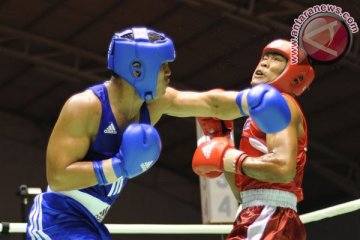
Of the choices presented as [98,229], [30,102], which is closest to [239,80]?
[30,102]

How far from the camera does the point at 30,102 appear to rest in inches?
504

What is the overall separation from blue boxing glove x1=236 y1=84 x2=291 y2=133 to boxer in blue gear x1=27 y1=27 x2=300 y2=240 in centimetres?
29

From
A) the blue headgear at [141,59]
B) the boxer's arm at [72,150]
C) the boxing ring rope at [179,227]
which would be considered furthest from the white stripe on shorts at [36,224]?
the boxing ring rope at [179,227]

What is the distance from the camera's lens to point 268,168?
7.91 ft

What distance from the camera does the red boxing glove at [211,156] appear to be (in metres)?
2.52

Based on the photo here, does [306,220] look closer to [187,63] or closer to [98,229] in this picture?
[98,229]

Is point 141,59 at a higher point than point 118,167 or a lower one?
higher

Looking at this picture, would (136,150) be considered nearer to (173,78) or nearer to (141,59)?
(141,59)

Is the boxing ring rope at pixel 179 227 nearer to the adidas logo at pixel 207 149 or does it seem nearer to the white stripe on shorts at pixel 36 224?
the adidas logo at pixel 207 149

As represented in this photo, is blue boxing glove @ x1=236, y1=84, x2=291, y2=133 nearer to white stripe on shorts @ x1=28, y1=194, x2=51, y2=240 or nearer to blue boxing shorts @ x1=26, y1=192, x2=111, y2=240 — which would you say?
blue boxing shorts @ x1=26, y1=192, x2=111, y2=240

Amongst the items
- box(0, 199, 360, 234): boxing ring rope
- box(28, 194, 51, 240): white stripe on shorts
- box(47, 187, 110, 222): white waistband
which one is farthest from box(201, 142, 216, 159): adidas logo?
box(0, 199, 360, 234): boxing ring rope

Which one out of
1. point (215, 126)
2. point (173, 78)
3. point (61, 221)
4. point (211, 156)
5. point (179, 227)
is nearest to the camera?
point (61, 221)

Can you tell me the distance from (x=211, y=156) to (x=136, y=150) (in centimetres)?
54

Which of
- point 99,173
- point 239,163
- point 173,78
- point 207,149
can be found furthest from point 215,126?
point 173,78
